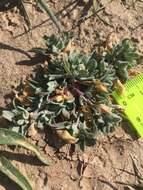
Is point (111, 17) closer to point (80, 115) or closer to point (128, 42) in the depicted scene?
point (128, 42)

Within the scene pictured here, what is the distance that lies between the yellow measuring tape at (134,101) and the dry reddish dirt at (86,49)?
7cm

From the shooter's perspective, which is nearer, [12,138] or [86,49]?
[12,138]

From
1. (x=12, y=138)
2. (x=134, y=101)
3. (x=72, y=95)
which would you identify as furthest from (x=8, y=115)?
(x=134, y=101)

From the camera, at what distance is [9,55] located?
273 cm

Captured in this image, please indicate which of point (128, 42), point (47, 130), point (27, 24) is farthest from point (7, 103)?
point (128, 42)

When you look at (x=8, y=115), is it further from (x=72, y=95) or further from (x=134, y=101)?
(x=134, y=101)

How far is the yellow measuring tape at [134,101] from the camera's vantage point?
265cm

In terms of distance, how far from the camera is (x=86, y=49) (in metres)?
2.76

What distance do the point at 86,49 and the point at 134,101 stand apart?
1.31 ft

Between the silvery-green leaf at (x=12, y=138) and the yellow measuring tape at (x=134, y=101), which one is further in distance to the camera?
the yellow measuring tape at (x=134, y=101)

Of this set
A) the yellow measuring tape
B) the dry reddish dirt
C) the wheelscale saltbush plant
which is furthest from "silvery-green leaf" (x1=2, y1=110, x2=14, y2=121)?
the yellow measuring tape

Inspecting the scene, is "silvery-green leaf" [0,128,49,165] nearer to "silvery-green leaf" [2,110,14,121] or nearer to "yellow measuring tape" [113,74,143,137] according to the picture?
"silvery-green leaf" [2,110,14,121]

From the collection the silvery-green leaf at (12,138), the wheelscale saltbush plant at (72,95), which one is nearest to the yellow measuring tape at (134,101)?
the wheelscale saltbush plant at (72,95)

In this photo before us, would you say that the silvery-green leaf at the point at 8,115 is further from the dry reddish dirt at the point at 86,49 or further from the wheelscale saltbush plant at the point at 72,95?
the dry reddish dirt at the point at 86,49
